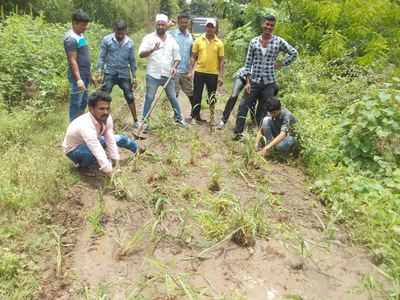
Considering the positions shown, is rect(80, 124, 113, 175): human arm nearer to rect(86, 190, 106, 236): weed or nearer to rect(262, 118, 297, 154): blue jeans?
rect(86, 190, 106, 236): weed

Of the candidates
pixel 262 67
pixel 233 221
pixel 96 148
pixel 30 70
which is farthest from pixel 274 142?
pixel 30 70

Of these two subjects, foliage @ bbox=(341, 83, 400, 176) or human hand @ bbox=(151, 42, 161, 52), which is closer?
foliage @ bbox=(341, 83, 400, 176)

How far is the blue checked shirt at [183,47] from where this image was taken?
7188 mm

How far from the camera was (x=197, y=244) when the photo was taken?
3.89 meters

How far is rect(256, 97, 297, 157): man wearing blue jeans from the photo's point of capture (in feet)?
19.2

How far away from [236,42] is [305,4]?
1912 mm

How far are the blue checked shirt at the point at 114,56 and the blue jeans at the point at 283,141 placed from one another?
83.4 inches

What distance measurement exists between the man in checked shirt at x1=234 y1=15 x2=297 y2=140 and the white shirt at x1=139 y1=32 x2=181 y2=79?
112cm

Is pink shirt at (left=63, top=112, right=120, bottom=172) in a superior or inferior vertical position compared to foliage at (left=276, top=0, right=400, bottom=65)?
inferior

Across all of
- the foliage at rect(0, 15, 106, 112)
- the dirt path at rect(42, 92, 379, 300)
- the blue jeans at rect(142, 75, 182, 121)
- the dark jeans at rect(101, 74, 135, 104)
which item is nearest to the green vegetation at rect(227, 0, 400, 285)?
the dirt path at rect(42, 92, 379, 300)

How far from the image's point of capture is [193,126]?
712cm

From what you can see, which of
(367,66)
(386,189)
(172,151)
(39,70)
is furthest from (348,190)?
(39,70)

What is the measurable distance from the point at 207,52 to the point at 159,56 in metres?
0.93

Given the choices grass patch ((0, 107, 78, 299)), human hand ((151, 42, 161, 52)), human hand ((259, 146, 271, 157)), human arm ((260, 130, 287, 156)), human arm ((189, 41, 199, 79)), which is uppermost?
human hand ((151, 42, 161, 52))
